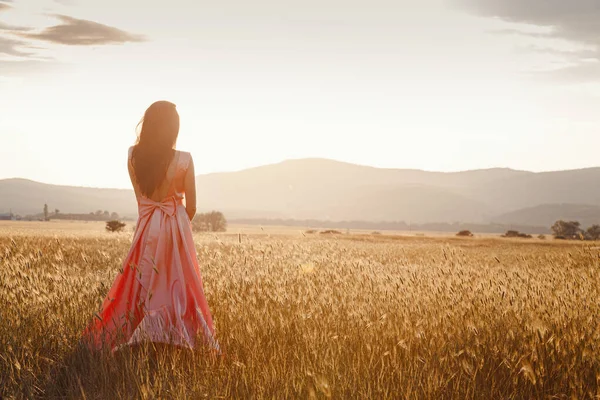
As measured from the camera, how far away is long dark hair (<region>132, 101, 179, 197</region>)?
5.36m

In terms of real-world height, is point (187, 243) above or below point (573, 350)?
above

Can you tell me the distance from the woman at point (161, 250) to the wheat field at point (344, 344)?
0.25 m

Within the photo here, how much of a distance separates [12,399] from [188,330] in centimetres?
174

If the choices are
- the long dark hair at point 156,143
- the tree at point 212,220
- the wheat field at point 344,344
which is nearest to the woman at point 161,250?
the long dark hair at point 156,143

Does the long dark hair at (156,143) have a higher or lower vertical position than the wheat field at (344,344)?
higher

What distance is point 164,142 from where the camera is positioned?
540 cm

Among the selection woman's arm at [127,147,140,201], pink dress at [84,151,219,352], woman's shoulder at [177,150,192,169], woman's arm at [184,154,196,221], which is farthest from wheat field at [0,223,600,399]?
woman's shoulder at [177,150,192,169]

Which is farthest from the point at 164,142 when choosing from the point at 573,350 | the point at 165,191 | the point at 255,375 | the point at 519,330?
the point at 573,350

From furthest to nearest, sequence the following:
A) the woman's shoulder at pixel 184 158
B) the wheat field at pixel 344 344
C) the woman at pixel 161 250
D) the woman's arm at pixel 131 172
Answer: the woman's arm at pixel 131 172
the woman's shoulder at pixel 184 158
the woman at pixel 161 250
the wheat field at pixel 344 344

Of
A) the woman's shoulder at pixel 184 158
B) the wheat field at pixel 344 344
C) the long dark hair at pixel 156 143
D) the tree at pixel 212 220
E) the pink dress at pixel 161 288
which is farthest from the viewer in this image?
the tree at pixel 212 220

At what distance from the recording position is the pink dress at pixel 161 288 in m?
5.00

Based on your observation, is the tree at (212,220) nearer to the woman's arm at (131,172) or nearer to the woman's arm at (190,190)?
the woman's arm at (131,172)

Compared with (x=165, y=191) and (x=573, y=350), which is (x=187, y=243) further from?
(x=573, y=350)

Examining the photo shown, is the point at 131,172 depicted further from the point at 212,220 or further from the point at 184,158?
the point at 212,220
